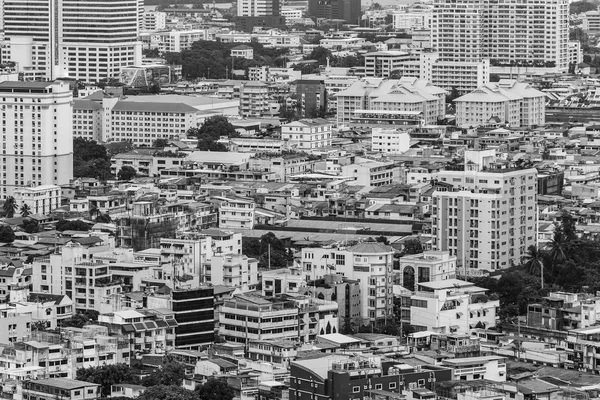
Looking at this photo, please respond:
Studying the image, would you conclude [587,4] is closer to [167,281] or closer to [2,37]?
[2,37]

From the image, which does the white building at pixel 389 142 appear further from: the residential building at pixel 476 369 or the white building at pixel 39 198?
the residential building at pixel 476 369

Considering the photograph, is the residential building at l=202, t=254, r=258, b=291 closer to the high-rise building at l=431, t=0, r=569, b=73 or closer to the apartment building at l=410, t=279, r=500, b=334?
the apartment building at l=410, t=279, r=500, b=334

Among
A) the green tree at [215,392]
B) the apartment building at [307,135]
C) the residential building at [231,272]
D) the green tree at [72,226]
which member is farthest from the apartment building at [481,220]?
the apartment building at [307,135]

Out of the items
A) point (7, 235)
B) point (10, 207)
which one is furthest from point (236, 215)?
point (10, 207)

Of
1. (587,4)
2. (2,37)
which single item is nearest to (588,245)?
(2,37)

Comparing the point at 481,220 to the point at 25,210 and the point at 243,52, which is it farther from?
the point at 243,52

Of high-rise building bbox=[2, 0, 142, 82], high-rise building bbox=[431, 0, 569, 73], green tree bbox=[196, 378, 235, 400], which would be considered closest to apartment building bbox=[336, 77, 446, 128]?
high-rise building bbox=[431, 0, 569, 73]

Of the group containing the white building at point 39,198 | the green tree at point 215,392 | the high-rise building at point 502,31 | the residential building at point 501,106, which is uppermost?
the high-rise building at point 502,31
